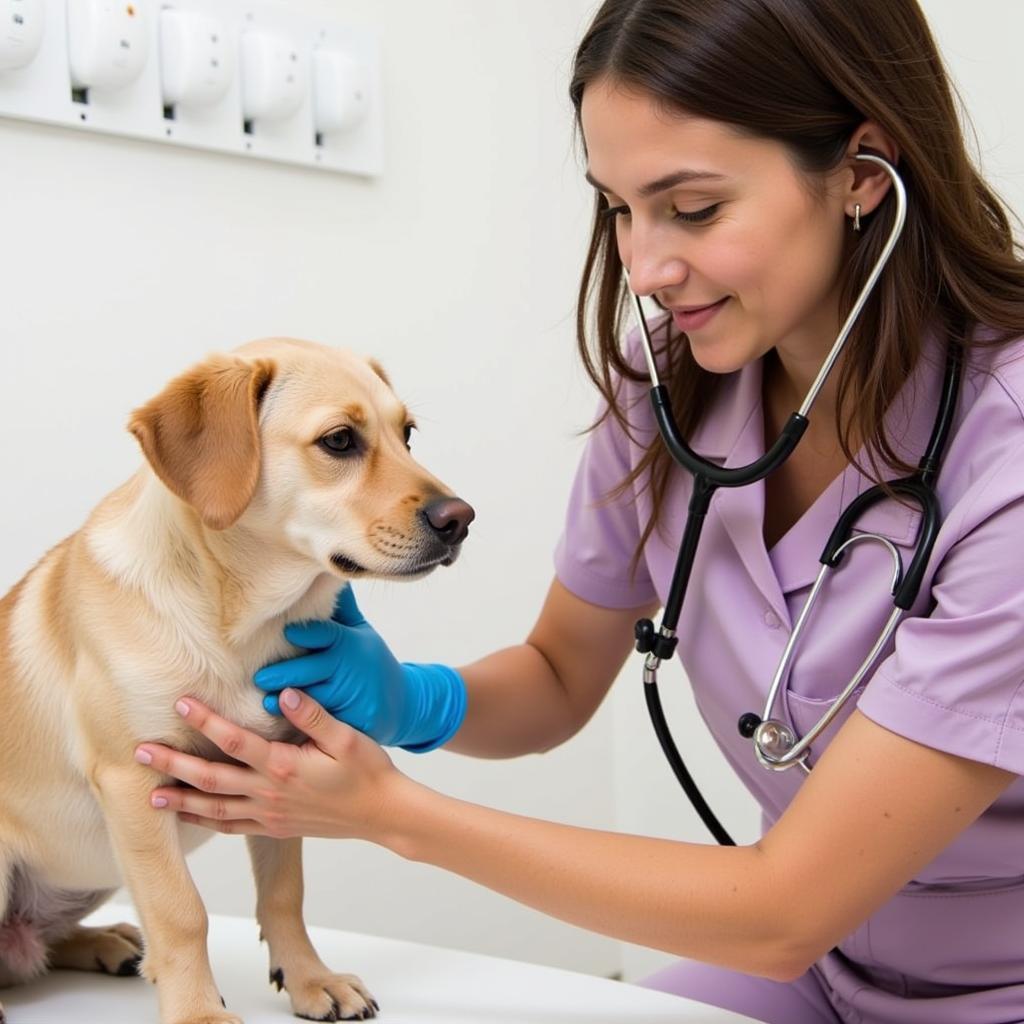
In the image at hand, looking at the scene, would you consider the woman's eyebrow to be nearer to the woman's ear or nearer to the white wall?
the woman's ear

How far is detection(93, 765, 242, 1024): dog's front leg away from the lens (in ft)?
3.59

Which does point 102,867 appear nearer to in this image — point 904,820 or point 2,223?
point 904,820

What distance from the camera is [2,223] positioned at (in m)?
1.71

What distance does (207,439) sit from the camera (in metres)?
1.12

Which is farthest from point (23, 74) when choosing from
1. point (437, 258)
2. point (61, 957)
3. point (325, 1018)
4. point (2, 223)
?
point (325, 1018)

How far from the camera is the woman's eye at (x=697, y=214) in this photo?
110 cm

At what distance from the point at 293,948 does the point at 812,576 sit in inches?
23.9

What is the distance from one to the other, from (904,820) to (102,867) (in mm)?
743

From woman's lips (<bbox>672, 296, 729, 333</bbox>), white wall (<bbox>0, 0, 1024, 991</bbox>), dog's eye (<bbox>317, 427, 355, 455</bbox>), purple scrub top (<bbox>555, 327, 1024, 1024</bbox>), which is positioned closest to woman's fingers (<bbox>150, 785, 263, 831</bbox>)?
dog's eye (<bbox>317, 427, 355, 455</bbox>)

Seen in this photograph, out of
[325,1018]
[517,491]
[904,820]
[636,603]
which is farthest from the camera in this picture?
[517,491]

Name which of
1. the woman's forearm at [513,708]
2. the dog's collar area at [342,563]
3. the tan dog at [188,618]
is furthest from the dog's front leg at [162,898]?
the woman's forearm at [513,708]

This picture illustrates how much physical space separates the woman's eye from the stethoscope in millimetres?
136

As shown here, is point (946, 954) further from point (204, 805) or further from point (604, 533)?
point (204, 805)

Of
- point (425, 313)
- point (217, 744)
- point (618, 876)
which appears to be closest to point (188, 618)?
point (217, 744)
